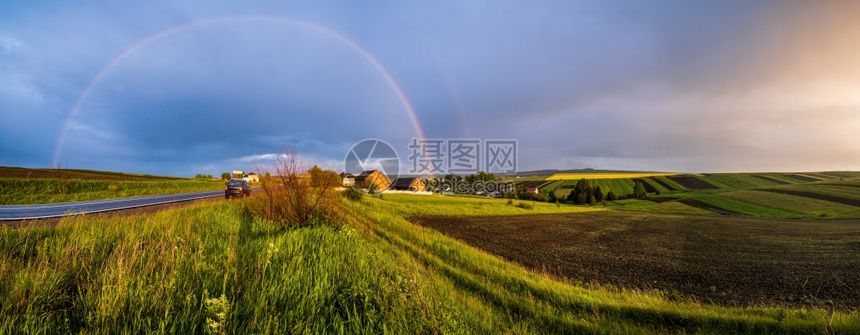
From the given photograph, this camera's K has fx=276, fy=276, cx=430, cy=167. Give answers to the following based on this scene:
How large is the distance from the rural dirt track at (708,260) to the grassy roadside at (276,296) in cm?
473

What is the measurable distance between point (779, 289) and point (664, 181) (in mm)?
82120

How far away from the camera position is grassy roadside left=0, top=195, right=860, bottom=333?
2.79 metres

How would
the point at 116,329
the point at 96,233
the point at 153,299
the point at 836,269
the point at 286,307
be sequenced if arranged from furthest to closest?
the point at 836,269 < the point at 96,233 < the point at 286,307 < the point at 153,299 < the point at 116,329

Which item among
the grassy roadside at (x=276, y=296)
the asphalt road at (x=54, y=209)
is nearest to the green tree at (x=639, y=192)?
the grassy roadside at (x=276, y=296)

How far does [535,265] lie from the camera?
1121cm

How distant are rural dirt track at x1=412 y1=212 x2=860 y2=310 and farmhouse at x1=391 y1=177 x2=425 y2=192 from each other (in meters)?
52.0

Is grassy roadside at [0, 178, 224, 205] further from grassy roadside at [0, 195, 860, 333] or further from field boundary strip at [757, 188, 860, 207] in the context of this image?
field boundary strip at [757, 188, 860, 207]

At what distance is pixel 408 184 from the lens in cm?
7438

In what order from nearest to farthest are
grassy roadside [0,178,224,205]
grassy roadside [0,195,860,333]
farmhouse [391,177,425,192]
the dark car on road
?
grassy roadside [0,195,860,333], grassy roadside [0,178,224,205], the dark car on road, farmhouse [391,177,425,192]

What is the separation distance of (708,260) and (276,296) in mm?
Answer: 19277

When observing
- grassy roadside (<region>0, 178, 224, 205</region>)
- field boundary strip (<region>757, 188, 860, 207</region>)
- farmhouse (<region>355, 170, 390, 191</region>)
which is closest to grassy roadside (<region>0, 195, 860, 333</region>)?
grassy roadside (<region>0, 178, 224, 205</region>)

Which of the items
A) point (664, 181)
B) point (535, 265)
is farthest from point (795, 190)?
point (535, 265)

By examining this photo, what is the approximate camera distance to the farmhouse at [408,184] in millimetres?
72406

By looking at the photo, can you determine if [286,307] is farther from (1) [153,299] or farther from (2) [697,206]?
(2) [697,206]
